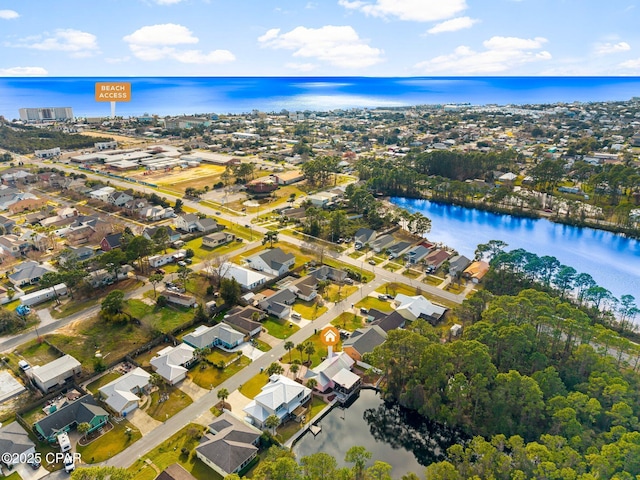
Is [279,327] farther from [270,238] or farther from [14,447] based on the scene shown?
[14,447]

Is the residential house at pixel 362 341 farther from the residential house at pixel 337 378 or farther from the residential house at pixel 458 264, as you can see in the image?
the residential house at pixel 458 264

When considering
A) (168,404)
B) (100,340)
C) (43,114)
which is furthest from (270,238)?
(43,114)

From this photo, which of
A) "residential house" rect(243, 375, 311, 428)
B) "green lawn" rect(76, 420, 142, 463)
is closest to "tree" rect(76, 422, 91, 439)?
"green lawn" rect(76, 420, 142, 463)

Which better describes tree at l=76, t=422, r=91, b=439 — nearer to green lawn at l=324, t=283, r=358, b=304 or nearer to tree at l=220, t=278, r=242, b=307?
tree at l=220, t=278, r=242, b=307

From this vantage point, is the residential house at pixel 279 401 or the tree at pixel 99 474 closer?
the tree at pixel 99 474

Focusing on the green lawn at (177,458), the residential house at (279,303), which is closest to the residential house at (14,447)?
the green lawn at (177,458)
